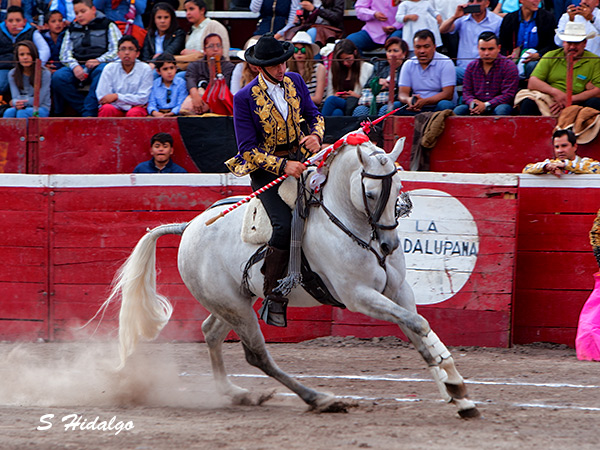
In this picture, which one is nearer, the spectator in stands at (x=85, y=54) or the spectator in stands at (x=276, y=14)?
the spectator in stands at (x=85, y=54)

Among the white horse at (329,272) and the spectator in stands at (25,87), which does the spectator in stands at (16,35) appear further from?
the white horse at (329,272)

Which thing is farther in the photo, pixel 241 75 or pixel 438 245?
pixel 241 75

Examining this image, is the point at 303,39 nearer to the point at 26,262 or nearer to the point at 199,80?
the point at 199,80

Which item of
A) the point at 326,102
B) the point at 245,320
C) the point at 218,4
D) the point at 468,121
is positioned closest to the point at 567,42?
the point at 468,121

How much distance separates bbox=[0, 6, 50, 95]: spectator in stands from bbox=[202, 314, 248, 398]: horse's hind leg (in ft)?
18.4

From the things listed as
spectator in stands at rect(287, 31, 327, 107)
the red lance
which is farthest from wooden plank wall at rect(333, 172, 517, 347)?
the red lance

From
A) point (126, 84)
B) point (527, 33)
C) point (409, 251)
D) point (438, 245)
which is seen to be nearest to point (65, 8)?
point (126, 84)

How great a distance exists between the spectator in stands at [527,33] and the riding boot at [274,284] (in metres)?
4.49

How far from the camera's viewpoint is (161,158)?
8.62 m

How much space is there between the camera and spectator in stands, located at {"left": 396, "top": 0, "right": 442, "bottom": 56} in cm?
932

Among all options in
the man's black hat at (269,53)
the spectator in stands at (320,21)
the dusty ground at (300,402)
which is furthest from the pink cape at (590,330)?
the spectator in stands at (320,21)

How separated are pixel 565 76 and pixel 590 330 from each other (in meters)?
2.60

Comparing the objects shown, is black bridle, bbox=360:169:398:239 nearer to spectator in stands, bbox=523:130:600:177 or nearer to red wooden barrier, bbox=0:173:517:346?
red wooden barrier, bbox=0:173:517:346

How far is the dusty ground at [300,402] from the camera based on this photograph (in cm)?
436
